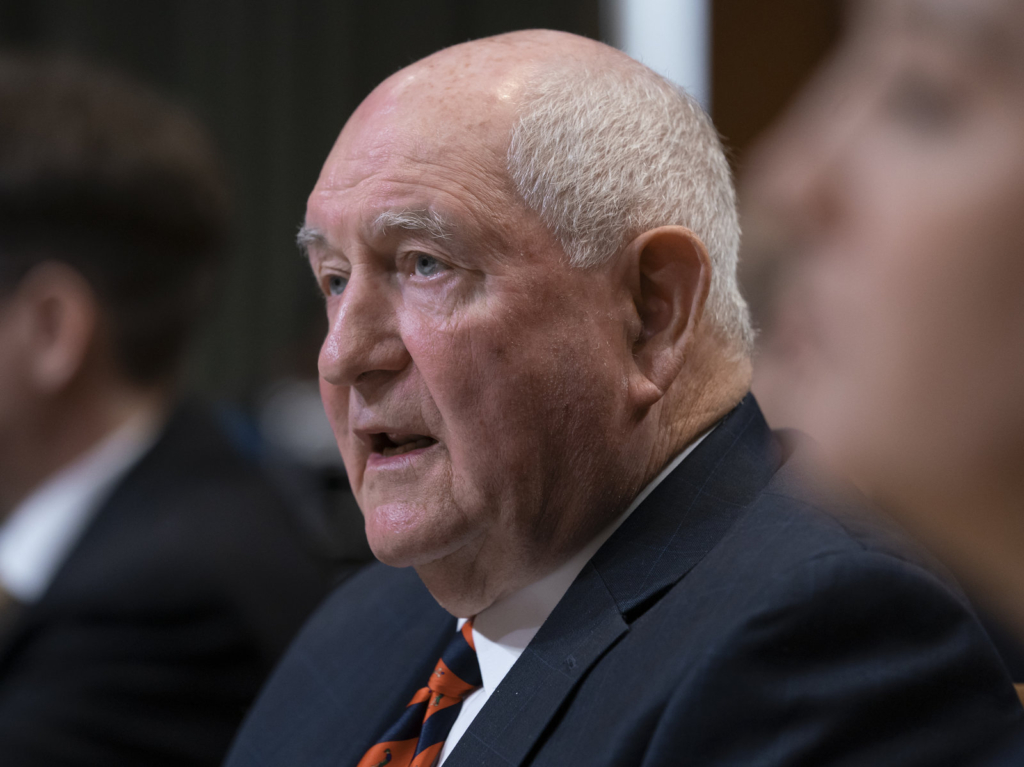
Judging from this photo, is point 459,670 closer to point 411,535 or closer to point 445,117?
point 411,535

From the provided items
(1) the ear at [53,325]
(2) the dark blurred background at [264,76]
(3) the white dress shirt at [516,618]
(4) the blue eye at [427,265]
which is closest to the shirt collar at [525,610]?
(3) the white dress shirt at [516,618]

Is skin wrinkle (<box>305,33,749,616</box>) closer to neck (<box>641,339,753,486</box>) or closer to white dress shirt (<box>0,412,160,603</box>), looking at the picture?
neck (<box>641,339,753,486</box>)

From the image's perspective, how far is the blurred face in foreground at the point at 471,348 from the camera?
113cm

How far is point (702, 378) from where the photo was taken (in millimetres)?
1218

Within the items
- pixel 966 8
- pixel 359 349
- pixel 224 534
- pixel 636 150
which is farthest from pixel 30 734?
pixel 966 8

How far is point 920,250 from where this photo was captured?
0.35m

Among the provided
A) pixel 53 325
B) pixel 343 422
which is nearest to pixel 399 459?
pixel 343 422

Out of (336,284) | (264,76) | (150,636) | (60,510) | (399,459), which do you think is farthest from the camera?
(264,76)

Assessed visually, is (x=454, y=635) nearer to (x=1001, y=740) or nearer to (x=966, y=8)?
(x=1001, y=740)

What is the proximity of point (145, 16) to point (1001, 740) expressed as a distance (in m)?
6.46

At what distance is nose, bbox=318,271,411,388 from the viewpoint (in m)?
1.17

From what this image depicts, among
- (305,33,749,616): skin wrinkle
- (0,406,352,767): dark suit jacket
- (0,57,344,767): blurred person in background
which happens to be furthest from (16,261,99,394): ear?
(305,33,749,616): skin wrinkle

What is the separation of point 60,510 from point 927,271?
7.45ft

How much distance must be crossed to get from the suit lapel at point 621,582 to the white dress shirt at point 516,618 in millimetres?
28
